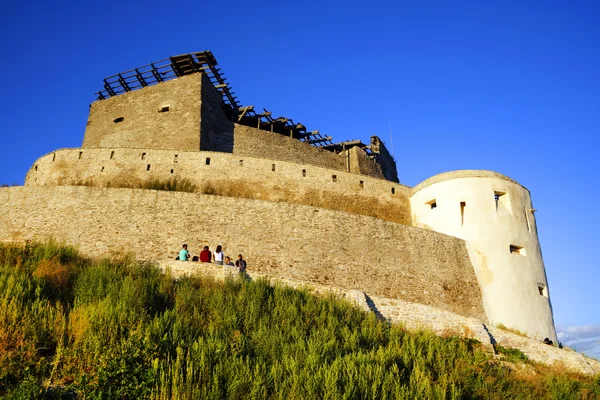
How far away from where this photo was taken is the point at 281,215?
709 inches

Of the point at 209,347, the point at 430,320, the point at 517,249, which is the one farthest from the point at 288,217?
the point at 209,347

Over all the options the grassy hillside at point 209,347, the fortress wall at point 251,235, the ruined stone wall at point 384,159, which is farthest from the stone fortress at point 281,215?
the ruined stone wall at point 384,159

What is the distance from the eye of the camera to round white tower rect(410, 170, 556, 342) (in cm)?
1881

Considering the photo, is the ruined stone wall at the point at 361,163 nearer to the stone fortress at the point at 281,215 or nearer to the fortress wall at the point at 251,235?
the stone fortress at the point at 281,215

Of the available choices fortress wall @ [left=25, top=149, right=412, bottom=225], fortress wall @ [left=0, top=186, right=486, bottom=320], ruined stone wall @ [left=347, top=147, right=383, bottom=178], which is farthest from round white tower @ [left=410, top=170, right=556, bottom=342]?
ruined stone wall @ [left=347, top=147, right=383, bottom=178]

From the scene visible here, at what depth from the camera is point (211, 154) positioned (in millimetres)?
20812

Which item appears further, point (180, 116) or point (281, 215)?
point (180, 116)

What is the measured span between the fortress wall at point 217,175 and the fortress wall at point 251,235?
2.31 meters

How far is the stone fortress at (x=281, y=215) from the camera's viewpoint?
55.4 ft

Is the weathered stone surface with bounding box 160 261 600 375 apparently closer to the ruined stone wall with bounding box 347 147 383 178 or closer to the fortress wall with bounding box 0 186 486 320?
the fortress wall with bounding box 0 186 486 320

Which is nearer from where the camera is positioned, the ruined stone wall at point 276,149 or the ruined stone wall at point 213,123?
the ruined stone wall at point 213,123

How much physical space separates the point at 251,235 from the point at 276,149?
1087 cm

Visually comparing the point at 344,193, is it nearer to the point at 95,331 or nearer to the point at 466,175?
the point at 466,175

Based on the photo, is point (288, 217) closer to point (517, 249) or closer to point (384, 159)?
point (517, 249)
